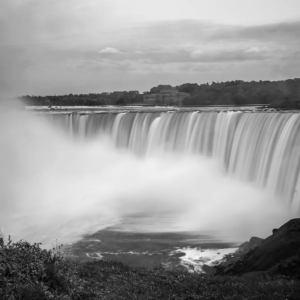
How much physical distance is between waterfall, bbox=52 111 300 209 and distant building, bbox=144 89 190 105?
2907 cm

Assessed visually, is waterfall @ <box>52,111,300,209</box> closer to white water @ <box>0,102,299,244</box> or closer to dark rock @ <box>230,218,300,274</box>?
white water @ <box>0,102,299,244</box>

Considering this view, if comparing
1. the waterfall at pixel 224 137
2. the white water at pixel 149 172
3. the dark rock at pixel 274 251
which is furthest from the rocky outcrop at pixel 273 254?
the waterfall at pixel 224 137

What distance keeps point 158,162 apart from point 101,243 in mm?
14899

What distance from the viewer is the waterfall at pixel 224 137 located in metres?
23.5

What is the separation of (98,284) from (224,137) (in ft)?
67.2

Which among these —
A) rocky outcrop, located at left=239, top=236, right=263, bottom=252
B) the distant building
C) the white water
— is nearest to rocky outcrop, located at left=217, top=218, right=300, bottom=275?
rocky outcrop, located at left=239, top=236, right=263, bottom=252

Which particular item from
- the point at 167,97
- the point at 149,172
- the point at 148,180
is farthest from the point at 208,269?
the point at 167,97

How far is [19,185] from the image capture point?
3362 centimetres

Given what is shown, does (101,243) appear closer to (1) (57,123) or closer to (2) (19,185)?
(2) (19,185)

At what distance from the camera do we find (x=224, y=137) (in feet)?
98.1

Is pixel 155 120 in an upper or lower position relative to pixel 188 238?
upper

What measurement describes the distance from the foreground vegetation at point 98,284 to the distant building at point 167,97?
5673 cm

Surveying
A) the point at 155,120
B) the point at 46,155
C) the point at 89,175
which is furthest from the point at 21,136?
the point at 155,120

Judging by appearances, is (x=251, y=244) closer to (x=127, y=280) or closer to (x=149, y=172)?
(x=127, y=280)
